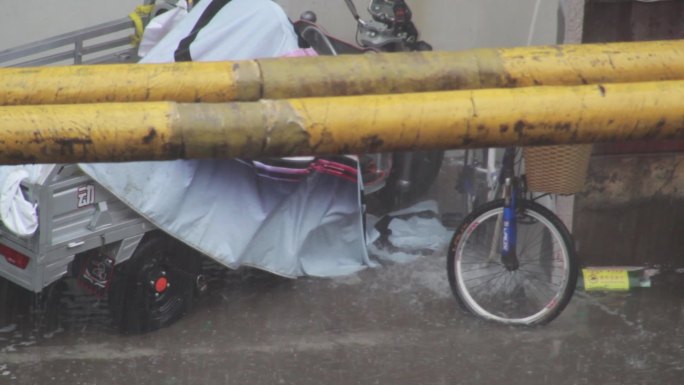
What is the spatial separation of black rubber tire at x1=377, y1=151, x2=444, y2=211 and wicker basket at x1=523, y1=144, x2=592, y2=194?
1878mm

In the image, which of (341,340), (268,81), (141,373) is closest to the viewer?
(268,81)

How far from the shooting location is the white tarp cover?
5840 mm

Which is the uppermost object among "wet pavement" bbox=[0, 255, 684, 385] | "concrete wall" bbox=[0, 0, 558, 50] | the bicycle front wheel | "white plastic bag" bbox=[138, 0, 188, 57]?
"white plastic bag" bbox=[138, 0, 188, 57]

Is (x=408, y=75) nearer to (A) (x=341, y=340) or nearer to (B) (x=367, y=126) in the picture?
(B) (x=367, y=126)

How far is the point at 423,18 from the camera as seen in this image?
827 cm

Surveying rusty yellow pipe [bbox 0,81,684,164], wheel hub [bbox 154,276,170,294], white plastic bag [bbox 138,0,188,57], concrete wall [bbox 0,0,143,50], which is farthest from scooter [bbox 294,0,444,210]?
rusty yellow pipe [bbox 0,81,684,164]

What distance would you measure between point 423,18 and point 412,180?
4.98ft

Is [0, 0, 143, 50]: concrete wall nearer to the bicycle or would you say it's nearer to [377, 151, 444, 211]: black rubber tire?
[377, 151, 444, 211]: black rubber tire

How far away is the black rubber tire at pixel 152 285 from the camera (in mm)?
5758

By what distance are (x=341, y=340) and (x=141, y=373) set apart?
1181 millimetres

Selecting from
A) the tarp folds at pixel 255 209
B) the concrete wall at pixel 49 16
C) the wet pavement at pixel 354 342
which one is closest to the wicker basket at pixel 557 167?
the wet pavement at pixel 354 342

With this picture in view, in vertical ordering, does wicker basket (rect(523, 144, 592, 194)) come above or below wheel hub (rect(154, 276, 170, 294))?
above

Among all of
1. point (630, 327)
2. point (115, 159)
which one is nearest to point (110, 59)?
point (630, 327)

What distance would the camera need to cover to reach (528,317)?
6.04 meters
